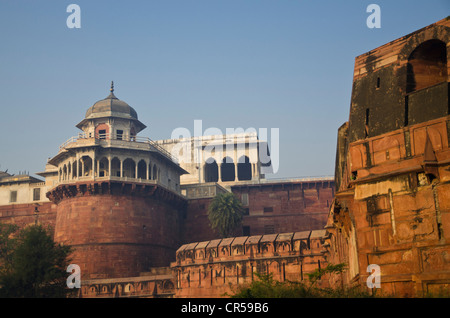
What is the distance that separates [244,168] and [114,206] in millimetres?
27247

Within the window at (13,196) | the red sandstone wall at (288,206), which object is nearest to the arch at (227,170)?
the red sandstone wall at (288,206)

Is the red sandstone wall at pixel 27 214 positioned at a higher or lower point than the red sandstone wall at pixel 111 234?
higher

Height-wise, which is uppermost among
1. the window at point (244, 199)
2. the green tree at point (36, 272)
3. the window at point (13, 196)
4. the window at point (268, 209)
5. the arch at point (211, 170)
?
the arch at point (211, 170)

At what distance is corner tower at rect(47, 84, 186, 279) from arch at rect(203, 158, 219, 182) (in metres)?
16.5

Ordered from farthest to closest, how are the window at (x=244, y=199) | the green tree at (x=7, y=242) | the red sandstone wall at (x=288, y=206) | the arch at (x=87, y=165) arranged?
the window at (x=244, y=199) → the red sandstone wall at (x=288, y=206) → the arch at (x=87, y=165) → the green tree at (x=7, y=242)

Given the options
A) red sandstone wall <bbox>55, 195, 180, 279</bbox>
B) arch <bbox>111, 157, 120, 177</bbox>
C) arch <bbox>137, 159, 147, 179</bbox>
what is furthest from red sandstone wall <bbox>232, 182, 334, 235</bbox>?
arch <bbox>111, 157, 120, 177</bbox>

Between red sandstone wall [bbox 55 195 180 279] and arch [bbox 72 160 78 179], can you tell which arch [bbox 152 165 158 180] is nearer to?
red sandstone wall [bbox 55 195 180 279]

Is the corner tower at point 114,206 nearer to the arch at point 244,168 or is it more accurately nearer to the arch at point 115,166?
the arch at point 115,166

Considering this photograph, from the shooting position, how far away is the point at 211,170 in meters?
64.7

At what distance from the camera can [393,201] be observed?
38.3 ft

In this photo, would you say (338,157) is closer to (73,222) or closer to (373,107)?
(373,107)

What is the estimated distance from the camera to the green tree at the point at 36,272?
25.4 metres

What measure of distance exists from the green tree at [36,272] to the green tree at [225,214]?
1819cm

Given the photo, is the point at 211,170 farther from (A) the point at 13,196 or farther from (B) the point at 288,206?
(A) the point at 13,196
